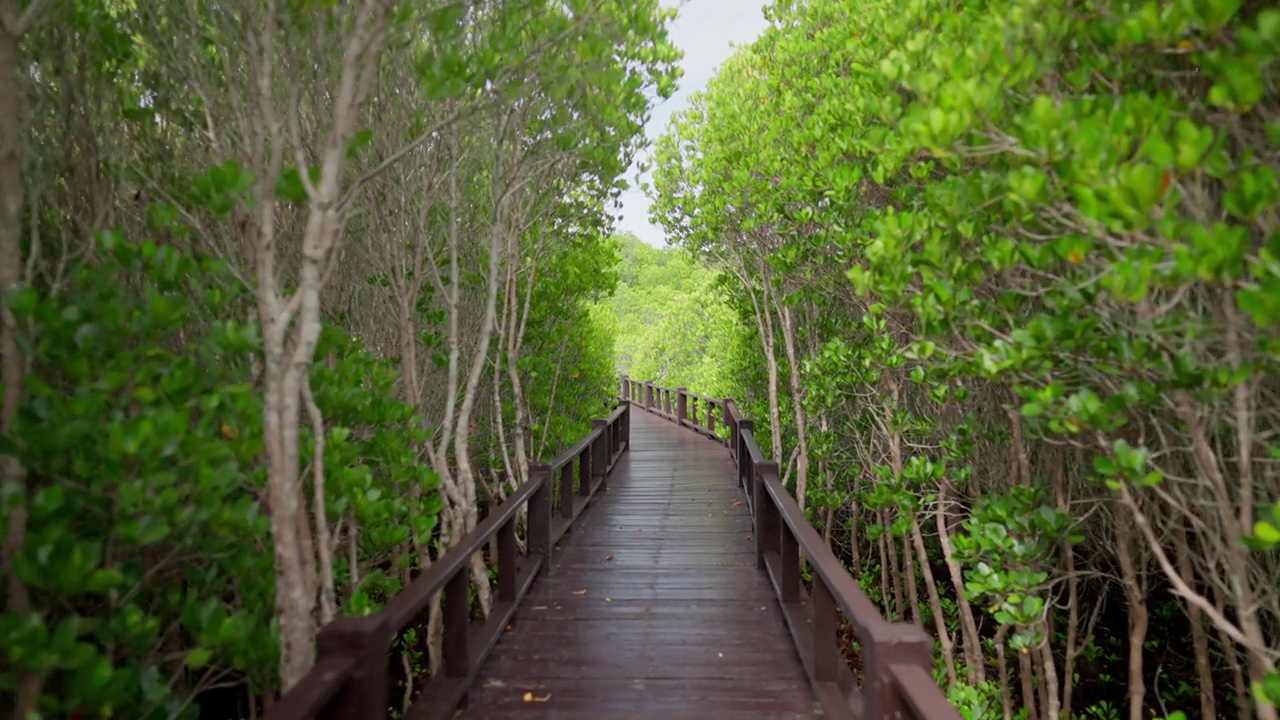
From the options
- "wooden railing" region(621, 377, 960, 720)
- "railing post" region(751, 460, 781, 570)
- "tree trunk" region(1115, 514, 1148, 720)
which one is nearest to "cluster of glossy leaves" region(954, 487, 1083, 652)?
"wooden railing" region(621, 377, 960, 720)

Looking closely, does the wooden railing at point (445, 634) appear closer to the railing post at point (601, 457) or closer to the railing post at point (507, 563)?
the railing post at point (507, 563)

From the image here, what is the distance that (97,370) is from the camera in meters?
2.17

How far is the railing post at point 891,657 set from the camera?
2377 mm

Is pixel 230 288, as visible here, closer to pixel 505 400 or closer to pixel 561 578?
pixel 561 578

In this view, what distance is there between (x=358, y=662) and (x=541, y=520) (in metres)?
3.38

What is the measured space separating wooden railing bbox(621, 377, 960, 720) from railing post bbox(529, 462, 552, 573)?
167 cm

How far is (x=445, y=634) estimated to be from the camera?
11.7ft

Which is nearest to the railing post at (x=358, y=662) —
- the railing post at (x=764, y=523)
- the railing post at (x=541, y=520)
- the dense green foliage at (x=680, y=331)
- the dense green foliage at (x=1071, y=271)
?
the dense green foliage at (x=1071, y=271)

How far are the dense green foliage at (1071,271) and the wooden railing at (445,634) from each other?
2254 mm

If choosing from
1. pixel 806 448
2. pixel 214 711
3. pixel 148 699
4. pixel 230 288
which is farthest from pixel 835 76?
pixel 214 711

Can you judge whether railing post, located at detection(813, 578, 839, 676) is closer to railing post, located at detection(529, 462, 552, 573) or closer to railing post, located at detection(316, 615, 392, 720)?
railing post, located at detection(316, 615, 392, 720)

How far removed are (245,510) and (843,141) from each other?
3.77 meters

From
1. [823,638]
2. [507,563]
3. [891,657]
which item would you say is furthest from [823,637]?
[507,563]

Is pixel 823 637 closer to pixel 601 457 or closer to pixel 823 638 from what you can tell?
pixel 823 638
